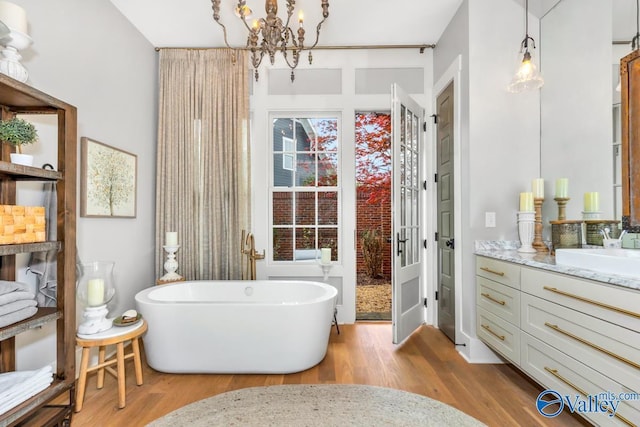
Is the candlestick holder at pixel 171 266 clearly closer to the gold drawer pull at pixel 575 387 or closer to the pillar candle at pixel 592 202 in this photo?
the gold drawer pull at pixel 575 387

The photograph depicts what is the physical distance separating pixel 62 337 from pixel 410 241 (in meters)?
2.62

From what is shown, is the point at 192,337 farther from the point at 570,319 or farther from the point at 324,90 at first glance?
the point at 324,90

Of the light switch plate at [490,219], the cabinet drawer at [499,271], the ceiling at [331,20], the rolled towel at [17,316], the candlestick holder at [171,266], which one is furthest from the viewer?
the candlestick holder at [171,266]

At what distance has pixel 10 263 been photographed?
68.1 inches

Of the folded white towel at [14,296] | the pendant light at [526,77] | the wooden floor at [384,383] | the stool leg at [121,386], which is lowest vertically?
the wooden floor at [384,383]

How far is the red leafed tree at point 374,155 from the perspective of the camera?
17.5ft

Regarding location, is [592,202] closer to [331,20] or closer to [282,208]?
[331,20]

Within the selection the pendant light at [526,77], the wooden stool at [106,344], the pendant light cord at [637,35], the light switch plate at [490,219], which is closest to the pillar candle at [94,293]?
the wooden stool at [106,344]

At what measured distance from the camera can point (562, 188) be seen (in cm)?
233

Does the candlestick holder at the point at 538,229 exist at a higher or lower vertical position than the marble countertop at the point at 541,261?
higher

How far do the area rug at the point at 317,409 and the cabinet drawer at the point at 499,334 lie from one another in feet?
1.85

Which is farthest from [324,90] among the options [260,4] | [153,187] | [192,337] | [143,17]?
[192,337]

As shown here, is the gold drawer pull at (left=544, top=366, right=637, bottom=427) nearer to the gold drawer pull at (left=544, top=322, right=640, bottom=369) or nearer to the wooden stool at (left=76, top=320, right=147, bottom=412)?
the gold drawer pull at (left=544, top=322, right=640, bottom=369)
